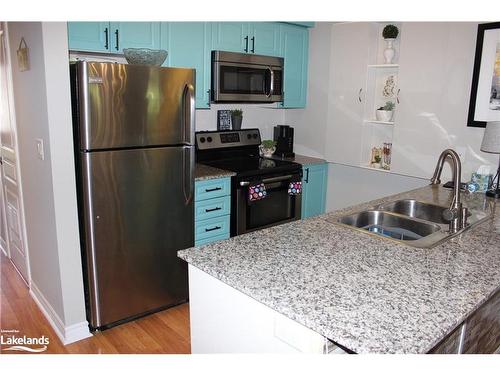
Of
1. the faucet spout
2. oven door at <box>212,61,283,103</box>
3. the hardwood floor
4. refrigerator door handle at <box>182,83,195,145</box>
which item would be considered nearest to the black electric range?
oven door at <box>212,61,283,103</box>

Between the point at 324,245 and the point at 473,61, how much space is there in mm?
1951

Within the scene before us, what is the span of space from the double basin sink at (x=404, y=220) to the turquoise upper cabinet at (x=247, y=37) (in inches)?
72.0

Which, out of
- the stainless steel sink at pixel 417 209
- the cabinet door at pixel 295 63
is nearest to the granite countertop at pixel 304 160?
the cabinet door at pixel 295 63

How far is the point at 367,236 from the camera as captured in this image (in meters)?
1.78

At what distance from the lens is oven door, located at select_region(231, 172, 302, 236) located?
317 cm

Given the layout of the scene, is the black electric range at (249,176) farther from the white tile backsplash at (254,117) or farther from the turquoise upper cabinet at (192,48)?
the turquoise upper cabinet at (192,48)

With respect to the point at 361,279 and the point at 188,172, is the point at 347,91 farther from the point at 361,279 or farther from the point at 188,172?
the point at 361,279

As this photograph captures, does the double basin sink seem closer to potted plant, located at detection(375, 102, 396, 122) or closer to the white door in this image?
potted plant, located at detection(375, 102, 396, 122)

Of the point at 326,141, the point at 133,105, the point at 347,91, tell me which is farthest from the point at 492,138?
the point at 133,105

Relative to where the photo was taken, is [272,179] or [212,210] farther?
[272,179]

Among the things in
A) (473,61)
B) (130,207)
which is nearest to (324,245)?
(130,207)

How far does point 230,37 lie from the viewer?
10.8 feet

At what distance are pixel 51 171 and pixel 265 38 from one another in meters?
2.13

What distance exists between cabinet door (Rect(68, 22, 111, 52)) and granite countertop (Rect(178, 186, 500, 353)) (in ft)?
5.43
